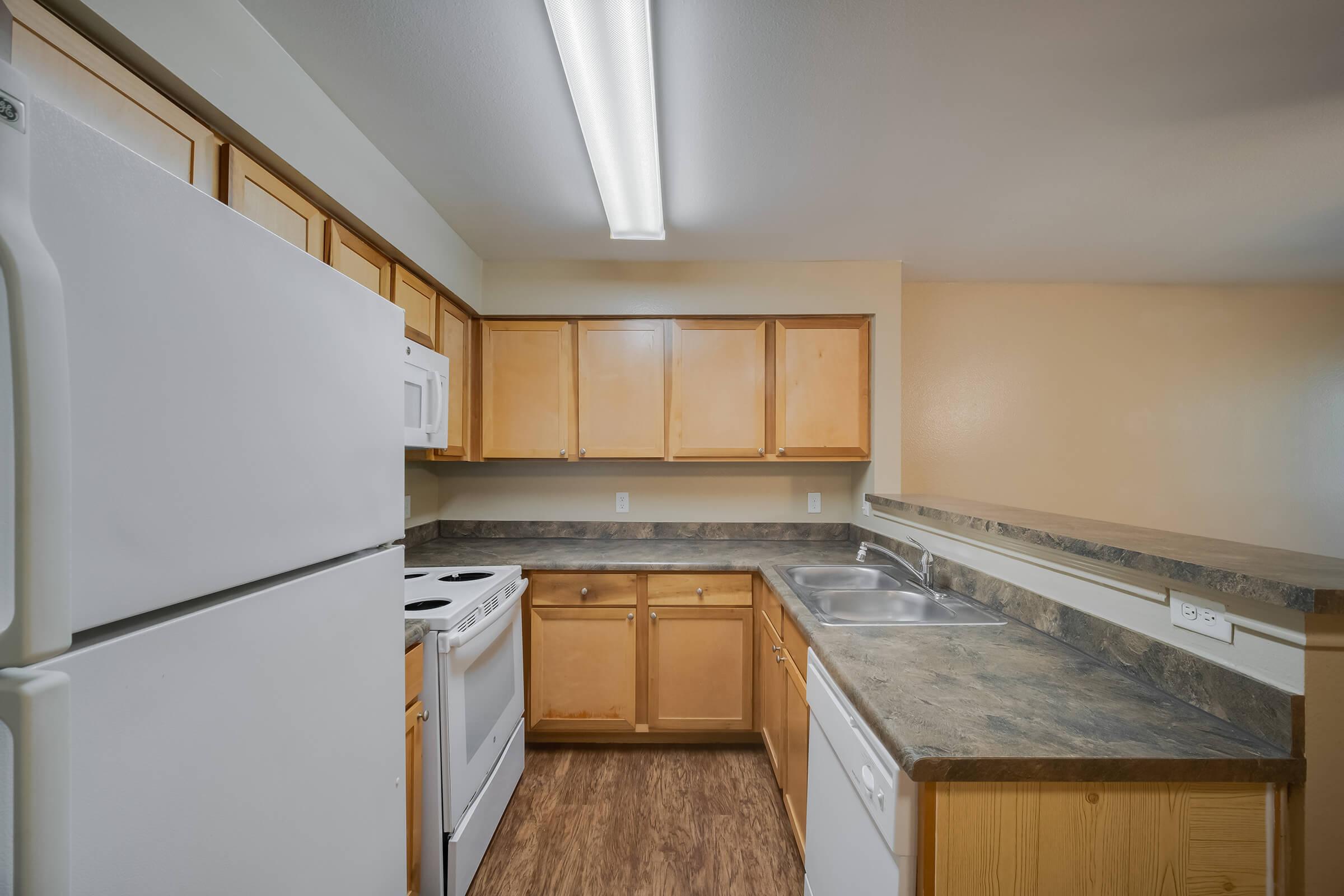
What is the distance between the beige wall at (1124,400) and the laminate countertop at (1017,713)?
1.91 metres

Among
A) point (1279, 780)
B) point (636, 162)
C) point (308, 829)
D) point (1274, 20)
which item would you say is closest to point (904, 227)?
point (1274, 20)

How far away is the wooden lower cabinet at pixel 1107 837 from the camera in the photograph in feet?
2.78

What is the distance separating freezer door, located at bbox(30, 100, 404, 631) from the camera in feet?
1.38

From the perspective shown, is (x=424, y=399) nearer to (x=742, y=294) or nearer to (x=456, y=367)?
(x=456, y=367)

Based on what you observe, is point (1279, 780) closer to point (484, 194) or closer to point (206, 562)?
point (206, 562)

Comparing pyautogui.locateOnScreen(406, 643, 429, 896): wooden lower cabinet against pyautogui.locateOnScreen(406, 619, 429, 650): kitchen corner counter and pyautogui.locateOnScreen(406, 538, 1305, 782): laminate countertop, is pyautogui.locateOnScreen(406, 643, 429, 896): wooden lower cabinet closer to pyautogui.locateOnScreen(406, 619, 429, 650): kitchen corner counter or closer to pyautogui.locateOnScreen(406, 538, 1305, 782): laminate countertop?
pyautogui.locateOnScreen(406, 619, 429, 650): kitchen corner counter

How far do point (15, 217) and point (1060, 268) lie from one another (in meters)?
3.65

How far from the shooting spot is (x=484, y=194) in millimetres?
2004

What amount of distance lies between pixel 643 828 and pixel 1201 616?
1.80 m

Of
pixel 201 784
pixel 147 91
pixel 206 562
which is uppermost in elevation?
pixel 147 91

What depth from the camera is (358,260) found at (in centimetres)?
166

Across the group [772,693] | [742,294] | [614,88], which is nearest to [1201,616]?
[772,693]

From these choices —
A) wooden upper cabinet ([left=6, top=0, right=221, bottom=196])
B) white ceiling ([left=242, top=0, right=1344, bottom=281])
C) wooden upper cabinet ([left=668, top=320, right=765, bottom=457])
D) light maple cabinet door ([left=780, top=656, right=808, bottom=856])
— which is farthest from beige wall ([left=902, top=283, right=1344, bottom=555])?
wooden upper cabinet ([left=6, top=0, right=221, bottom=196])

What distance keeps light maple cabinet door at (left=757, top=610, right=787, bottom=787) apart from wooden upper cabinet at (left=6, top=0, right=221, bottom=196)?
83.7 inches
